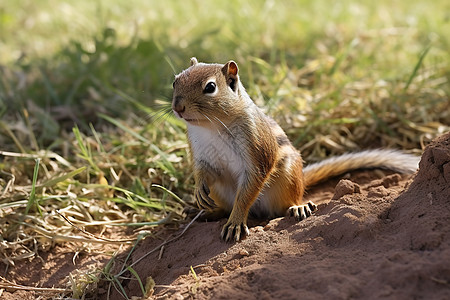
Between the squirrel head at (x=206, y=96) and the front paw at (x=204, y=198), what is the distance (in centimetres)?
41

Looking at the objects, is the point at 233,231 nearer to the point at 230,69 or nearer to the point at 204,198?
the point at 204,198

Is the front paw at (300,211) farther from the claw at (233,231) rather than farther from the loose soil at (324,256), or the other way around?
the claw at (233,231)

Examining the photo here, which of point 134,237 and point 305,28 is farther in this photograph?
point 305,28

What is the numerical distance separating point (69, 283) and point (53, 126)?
75.3 inches

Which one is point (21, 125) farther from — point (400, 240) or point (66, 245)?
point (400, 240)

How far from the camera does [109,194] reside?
Result: 376cm

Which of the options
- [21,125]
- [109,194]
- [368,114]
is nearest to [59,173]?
[109,194]

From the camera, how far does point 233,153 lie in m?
3.16

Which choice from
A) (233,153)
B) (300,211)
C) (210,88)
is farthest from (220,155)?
(300,211)

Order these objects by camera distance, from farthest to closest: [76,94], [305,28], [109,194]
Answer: [305,28] → [76,94] → [109,194]

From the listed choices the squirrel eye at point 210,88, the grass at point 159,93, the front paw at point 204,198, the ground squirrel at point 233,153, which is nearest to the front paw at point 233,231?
the ground squirrel at point 233,153

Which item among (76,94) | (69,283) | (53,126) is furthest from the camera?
(76,94)

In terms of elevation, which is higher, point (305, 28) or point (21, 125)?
point (305, 28)

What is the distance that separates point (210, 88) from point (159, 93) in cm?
176
